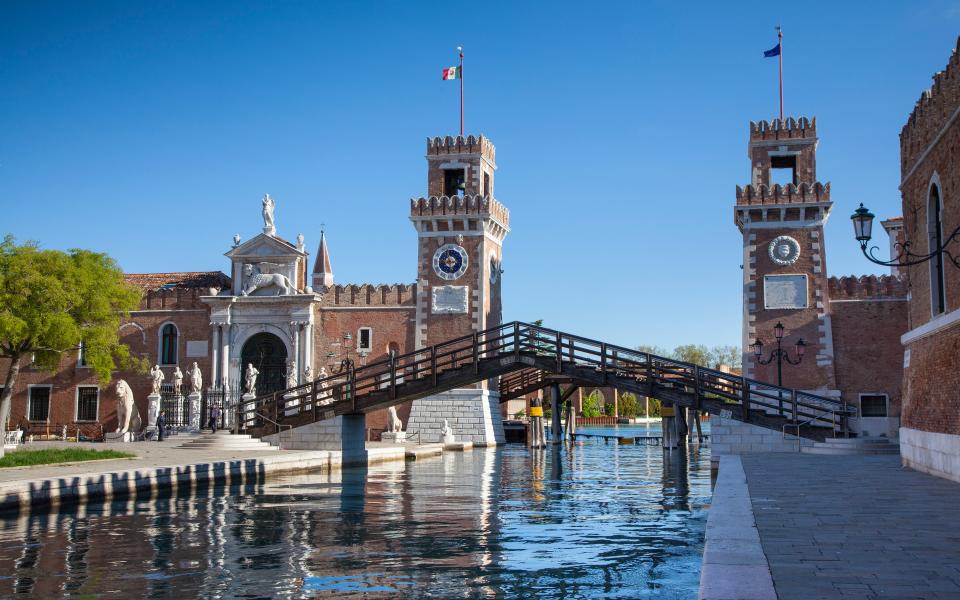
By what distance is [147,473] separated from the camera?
17.4m

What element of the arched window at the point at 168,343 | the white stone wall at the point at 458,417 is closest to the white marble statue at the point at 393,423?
the white stone wall at the point at 458,417

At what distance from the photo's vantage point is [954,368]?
14461 millimetres

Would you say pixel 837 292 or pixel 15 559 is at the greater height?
pixel 837 292

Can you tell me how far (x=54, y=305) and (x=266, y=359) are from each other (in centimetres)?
1709

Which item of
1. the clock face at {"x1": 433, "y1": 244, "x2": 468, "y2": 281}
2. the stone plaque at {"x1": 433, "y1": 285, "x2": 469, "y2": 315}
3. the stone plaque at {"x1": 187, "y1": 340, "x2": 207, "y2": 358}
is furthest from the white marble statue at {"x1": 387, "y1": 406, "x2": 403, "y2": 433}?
the stone plaque at {"x1": 187, "y1": 340, "x2": 207, "y2": 358}

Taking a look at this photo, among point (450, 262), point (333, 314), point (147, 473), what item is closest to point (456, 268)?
point (450, 262)

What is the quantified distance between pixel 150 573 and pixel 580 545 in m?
4.49

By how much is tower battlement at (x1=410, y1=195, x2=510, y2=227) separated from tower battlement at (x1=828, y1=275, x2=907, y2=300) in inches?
523

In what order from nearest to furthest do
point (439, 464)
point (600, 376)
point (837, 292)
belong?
point (600, 376), point (439, 464), point (837, 292)

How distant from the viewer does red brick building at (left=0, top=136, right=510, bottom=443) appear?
40688 millimetres

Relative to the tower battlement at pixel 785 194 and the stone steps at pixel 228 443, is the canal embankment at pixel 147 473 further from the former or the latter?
the tower battlement at pixel 785 194

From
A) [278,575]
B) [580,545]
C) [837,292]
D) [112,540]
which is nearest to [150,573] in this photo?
[278,575]

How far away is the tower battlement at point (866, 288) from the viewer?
122ft

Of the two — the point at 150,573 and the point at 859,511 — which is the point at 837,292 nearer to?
the point at 859,511
